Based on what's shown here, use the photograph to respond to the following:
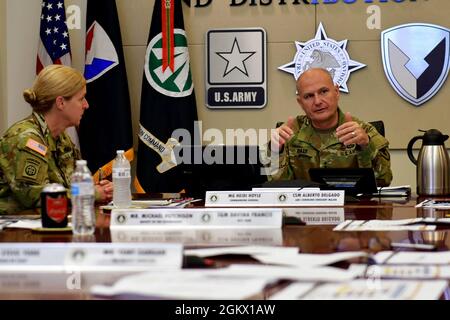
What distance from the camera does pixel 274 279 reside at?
3.80 ft

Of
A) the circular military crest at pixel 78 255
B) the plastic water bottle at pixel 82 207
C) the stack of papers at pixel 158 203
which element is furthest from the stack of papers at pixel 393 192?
the circular military crest at pixel 78 255

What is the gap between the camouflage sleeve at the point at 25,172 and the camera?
288cm

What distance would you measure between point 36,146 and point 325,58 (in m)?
2.53

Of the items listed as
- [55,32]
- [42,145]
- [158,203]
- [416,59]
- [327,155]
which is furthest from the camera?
[55,32]

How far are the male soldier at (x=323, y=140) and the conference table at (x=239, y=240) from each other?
115cm

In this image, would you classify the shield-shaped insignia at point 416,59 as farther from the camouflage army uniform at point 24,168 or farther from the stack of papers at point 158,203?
the camouflage army uniform at point 24,168

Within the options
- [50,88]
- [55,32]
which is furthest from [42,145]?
[55,32]

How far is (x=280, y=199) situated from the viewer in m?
2.62

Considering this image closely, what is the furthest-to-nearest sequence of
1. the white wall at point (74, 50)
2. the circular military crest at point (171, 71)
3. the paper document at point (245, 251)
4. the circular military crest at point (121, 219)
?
the white wall at point (74, 50), the circular military crest at point (171, 71), the circular military crest at point (121, 219), the paper document at point (245, 251)

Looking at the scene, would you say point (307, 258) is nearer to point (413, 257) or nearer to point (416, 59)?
point (413, 257)

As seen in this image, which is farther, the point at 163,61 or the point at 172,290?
the point at 163,61

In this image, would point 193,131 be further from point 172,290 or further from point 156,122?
point 172,290
